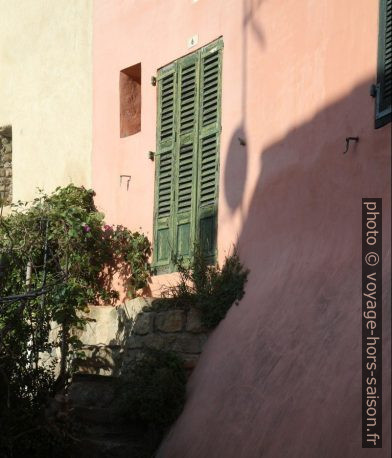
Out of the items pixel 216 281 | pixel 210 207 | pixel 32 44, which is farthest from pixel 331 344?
pixel 32 44

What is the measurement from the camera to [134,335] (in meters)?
10.4

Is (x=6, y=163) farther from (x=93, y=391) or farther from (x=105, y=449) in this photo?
(x=105, y=449)

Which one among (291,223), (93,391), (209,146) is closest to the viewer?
(291,223)

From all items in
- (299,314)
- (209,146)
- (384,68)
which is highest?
(384,68)

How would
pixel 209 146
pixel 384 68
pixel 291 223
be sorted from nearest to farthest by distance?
pixel 384 68 → pixel 291 223 → pixel 209 146

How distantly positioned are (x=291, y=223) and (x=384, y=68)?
1.58 metres

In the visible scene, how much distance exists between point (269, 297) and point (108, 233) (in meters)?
3.12

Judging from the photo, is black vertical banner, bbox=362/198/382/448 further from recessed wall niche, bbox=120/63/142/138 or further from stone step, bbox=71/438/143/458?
recessed wall niche, bbox=120/63/142/138

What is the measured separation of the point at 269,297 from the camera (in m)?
9.28

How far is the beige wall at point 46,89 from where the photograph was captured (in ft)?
42.7

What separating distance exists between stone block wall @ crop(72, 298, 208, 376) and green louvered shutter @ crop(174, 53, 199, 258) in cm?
78

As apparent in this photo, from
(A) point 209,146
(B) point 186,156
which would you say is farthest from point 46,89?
(A) point 209,146

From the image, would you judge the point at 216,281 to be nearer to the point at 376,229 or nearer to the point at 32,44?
the point at 376,229

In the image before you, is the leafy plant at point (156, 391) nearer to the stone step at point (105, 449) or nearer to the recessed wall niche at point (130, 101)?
the stone step at point (105, 449)
